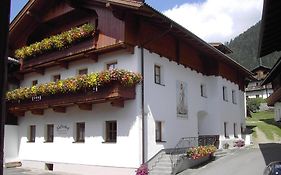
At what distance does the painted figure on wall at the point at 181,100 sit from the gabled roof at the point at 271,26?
9.23 m

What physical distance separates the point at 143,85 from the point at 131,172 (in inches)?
160

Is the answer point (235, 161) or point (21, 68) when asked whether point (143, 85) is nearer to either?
point (235, 161)

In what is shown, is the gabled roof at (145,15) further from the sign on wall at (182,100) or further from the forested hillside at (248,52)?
the forested hillside at (248,52)

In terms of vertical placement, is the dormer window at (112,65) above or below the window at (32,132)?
above

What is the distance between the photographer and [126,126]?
16.4 metres

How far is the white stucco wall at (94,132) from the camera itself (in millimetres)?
16219

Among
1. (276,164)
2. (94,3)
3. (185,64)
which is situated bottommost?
(276,164)

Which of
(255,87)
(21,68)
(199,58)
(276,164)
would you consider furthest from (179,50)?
(255,87)

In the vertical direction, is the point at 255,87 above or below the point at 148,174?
above

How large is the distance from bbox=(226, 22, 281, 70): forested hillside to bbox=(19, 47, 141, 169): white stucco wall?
9737cm

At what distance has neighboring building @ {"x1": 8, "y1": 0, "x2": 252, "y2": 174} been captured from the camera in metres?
16.4

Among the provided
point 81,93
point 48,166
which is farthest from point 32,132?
point 81,93

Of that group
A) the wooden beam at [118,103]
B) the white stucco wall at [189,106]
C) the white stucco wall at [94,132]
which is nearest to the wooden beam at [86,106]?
the white stucco wall at [94,132]

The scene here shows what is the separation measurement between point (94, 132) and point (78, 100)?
1.89m
